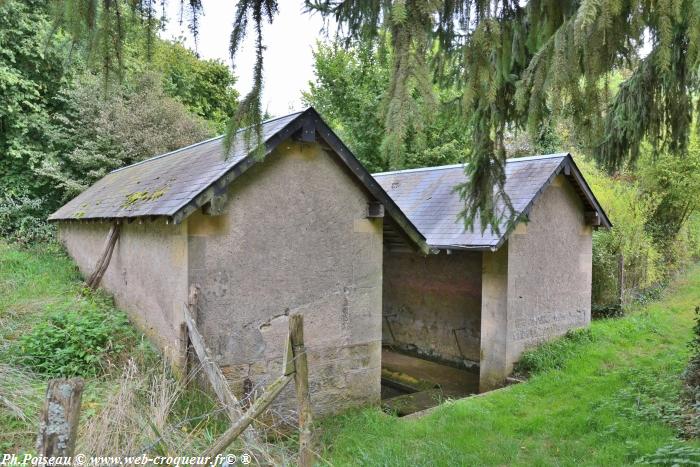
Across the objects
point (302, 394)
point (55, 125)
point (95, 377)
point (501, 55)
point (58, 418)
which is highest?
point (55, 125)

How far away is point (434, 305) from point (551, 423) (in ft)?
17.5

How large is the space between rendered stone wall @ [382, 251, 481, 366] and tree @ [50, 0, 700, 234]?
16.4ft

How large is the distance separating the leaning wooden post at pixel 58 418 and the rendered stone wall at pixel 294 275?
3.56m

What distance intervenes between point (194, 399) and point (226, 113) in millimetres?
24312

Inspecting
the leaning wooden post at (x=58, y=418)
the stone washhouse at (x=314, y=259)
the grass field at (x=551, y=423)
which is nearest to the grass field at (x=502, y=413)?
the grass field at (x=551, y=423)

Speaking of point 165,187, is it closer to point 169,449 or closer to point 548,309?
point 169,449

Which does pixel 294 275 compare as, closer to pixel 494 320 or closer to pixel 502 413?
pixel 502 413

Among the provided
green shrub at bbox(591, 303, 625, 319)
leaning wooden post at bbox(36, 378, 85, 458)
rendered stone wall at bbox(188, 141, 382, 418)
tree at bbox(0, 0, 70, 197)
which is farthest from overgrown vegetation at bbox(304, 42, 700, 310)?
tree at bbox(0, 0, 70, 197)

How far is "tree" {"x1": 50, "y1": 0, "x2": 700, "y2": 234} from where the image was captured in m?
2.88

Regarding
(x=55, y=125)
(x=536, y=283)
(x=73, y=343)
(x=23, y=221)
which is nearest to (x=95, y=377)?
(x=73, y=343)

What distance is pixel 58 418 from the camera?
90.0 inches

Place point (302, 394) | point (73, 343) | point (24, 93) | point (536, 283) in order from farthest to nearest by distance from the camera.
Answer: point (24, 93) < point (536, 283) < point (73, 343) < point (302, 394)

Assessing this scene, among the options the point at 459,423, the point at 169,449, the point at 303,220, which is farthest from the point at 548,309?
the point at 169,449

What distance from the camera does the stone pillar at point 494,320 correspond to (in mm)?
9242
